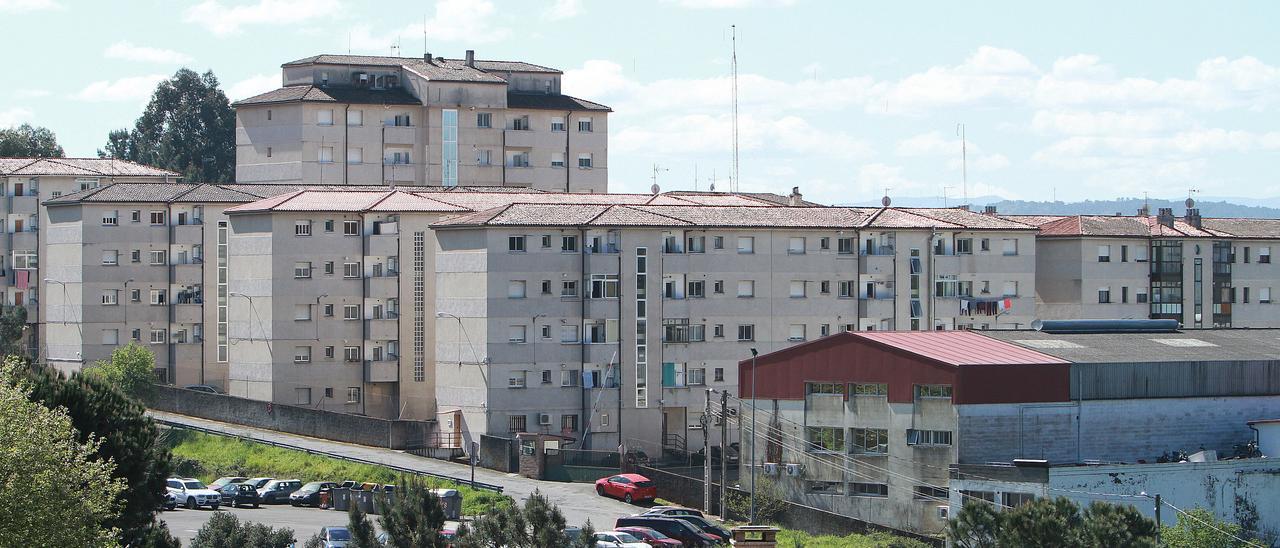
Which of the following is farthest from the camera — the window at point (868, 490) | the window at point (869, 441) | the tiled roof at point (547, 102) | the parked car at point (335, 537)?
the tiled roof at point (547, 102)

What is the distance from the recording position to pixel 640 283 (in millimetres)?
102562

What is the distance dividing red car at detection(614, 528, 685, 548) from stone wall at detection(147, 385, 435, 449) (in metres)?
28.2

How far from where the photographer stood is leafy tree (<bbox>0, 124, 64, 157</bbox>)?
16950 cm

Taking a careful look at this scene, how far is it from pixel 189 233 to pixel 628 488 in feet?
135

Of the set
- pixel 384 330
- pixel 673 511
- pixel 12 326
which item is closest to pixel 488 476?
pixel 673 511

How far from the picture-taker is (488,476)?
307 ft

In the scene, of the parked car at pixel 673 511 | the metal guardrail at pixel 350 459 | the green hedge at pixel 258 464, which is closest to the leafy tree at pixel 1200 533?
the parked car at pixel 673 511

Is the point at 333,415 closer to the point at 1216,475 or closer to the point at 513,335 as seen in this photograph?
the point at 513,335

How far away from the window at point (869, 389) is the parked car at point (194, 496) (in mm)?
26006

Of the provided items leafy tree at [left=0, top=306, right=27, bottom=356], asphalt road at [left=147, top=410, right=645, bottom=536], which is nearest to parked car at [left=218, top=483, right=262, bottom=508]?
asphalt road at [left=147, top=410, right=645, bottom=536]

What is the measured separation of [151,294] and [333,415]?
889 inches

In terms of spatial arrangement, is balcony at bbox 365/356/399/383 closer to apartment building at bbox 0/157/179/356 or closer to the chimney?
apartment building at bbox 0/157/179/356

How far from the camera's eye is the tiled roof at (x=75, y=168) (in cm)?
13612

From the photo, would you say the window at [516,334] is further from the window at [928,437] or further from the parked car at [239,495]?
the window at [928,437]
